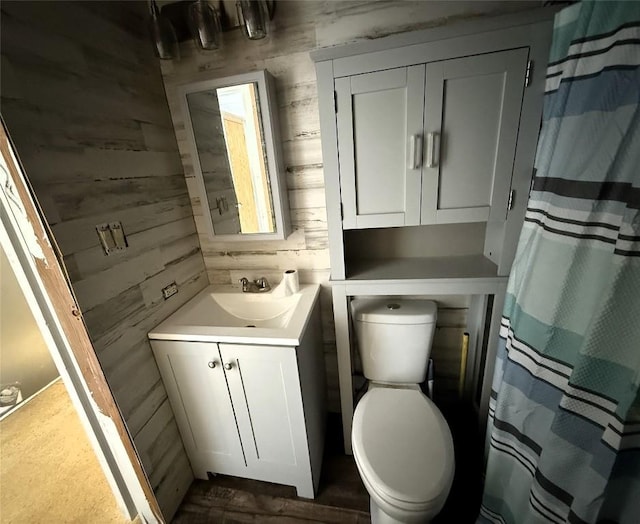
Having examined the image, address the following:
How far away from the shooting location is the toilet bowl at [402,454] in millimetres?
886

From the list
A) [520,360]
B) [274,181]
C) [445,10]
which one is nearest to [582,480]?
[520,360]

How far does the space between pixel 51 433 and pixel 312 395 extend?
1.92 meters

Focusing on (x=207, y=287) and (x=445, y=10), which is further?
(x=207, y=287)

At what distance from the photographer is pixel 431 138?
3.15 feet

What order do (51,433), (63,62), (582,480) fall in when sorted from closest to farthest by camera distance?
(582,480)
(63,62)
(51,433)

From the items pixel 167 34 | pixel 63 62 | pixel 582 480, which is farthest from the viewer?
pixel 167 34

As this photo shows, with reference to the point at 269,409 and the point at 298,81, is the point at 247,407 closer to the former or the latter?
the point at 269,409

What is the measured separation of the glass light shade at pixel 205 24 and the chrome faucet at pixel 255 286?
1.06m

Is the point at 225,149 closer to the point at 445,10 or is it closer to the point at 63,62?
the point at 63,62

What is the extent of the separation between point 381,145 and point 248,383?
3.61 feet

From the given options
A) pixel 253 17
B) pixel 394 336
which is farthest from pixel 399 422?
pixel 253 17

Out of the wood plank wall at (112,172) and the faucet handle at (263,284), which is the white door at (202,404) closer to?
the wood plank wall at (112,172)

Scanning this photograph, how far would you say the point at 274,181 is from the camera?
1252 millimetres

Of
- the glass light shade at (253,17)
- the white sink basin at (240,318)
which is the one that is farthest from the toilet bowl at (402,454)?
the glass light shade at (253,17)
